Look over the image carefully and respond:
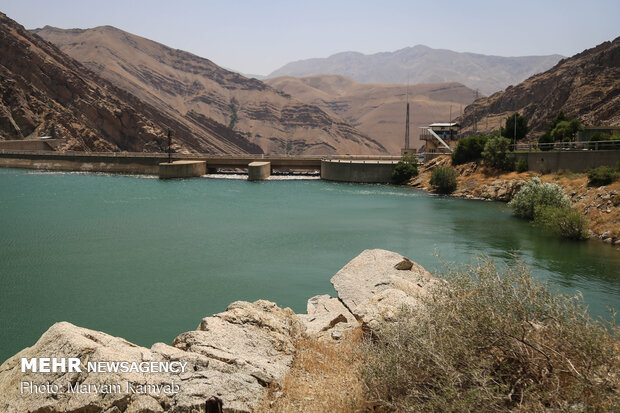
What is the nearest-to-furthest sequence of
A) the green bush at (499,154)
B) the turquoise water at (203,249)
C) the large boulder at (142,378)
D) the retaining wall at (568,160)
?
the large boulder at (142,378) < the turquoise water at (203,249) < the retaining wall at (568,160) < the green bush at (499,154)

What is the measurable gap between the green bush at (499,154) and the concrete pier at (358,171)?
17.6 metres

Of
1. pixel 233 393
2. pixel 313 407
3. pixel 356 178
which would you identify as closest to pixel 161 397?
pixel 233 393

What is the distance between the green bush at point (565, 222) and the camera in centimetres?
3114

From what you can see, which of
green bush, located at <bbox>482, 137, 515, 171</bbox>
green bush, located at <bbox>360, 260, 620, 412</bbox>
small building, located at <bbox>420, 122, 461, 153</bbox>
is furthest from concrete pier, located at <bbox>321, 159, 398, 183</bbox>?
green bush, located at <bbox>360, 260, 620, 412</bbox>

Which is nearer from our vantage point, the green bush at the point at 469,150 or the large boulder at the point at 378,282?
the large boulder at the point at 378,282

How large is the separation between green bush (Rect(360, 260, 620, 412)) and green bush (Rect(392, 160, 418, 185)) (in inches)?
2372

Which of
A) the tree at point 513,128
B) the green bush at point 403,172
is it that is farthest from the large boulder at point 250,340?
the tree at point 513,128

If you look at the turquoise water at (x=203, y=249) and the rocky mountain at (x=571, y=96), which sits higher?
the rocky mountain at (x=571, y=96)

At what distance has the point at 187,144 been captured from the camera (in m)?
119

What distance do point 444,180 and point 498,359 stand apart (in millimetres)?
51374

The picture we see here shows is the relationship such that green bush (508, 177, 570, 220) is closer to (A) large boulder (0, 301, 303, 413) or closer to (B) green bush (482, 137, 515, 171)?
(B) green bush (482, 137, 515, 171)

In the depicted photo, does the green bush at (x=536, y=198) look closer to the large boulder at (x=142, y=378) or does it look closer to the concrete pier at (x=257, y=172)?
the large boulder at (x=142, y=378)

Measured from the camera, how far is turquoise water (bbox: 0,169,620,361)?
60.5 feet

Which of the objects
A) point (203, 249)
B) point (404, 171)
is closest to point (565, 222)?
point (203, 249)
